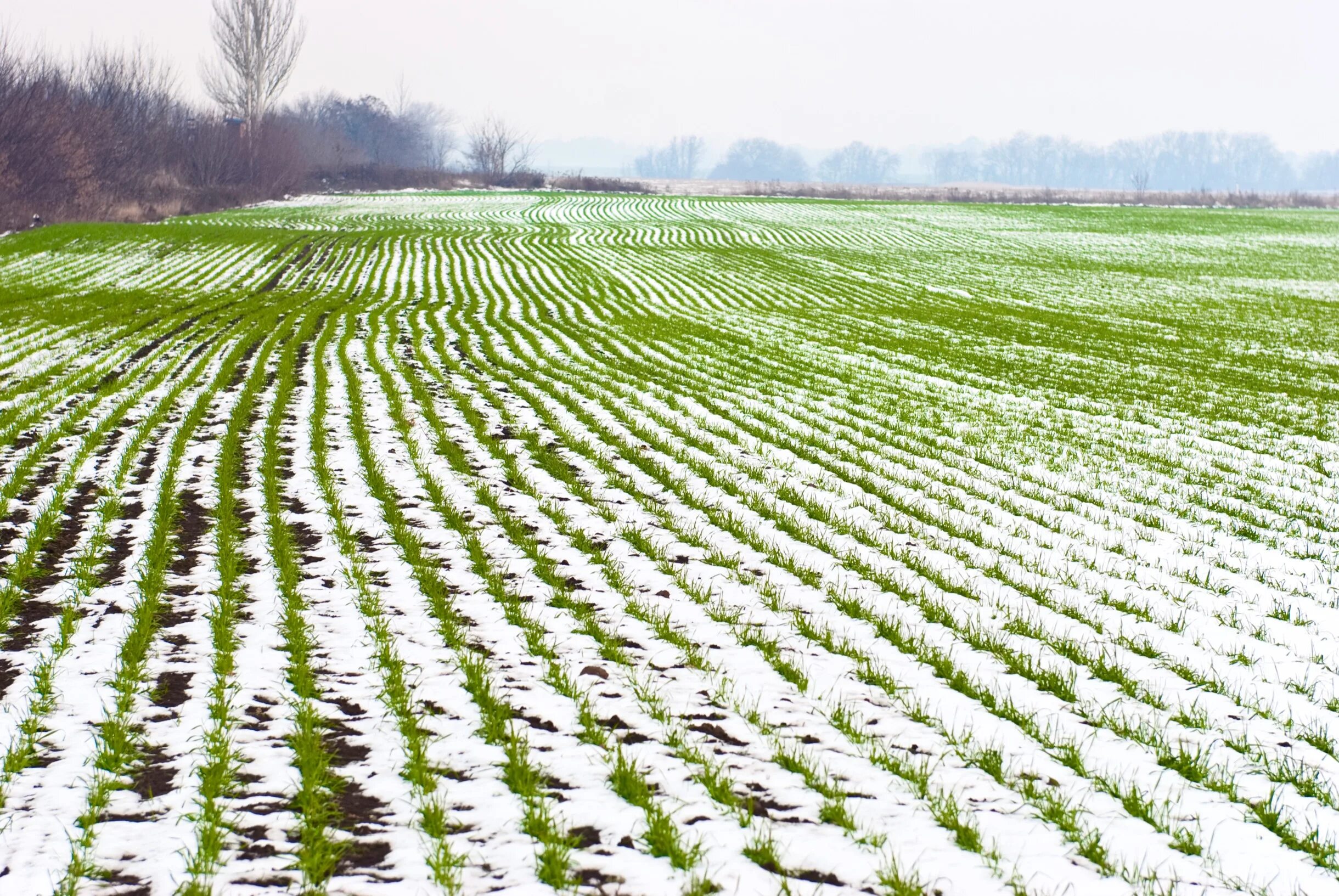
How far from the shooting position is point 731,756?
180 inches

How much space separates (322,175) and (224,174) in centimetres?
1769

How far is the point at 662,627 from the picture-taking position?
5.98m

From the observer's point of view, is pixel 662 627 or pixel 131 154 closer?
pixel 662 627

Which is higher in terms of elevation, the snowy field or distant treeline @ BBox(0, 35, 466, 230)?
distant treeline @ BBox(0, 35, 466, 230)

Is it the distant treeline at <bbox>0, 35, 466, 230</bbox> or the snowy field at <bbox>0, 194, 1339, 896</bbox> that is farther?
the distant treeline at <bbox>0, 35, 466, 230</bbox>

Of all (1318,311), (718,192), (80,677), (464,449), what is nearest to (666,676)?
(80,677)

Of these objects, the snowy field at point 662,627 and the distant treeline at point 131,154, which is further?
Answer: the distant treeline at point 131,154

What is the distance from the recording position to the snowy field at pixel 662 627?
3.92 m

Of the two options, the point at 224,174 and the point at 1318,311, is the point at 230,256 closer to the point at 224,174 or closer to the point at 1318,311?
the point at 1318,311

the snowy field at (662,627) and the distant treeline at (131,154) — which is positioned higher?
the distant treeline at (131,154)

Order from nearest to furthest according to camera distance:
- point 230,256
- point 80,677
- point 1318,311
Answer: point 80,677 → point 1318,311 → point 230,256

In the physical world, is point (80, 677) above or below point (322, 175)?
below

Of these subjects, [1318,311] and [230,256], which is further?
[230,256]

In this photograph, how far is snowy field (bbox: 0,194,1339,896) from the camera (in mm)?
3924
